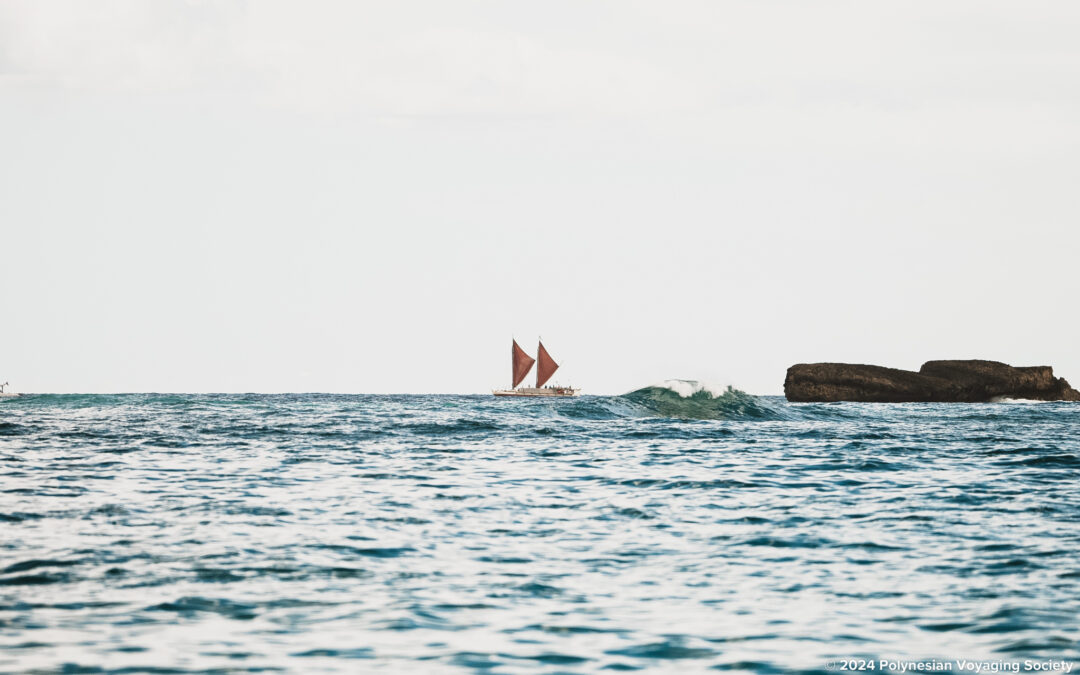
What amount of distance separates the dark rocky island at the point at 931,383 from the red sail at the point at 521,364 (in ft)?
121

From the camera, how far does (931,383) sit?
14725 centimetres

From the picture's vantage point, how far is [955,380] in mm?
146375

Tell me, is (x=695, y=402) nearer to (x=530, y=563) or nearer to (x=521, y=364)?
(x=530, y=563)

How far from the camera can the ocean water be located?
29.6 ft

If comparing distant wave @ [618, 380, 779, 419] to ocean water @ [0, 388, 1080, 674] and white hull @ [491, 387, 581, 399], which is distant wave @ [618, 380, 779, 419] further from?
white hull @ [491, 387, 581, 399]

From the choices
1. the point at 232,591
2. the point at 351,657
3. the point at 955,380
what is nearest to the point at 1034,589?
the point at 351,657

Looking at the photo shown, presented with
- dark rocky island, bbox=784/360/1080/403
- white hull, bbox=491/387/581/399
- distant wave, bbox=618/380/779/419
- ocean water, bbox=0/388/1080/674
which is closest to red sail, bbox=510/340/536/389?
white hull, bbox=491/387/581/399

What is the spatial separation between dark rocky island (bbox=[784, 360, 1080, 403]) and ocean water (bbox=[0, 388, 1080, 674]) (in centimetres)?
12443

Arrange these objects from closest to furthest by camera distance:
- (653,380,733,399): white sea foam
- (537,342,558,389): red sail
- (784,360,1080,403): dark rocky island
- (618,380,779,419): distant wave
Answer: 1. (618,380,779,419): distant wave
2. (653,380,733,399): white sea foam
3. (784,360,1080,403): dark rocky island
4. (537,342,558,389): red sail

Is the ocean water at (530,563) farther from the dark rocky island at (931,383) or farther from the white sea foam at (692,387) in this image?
the dark rocky island at (931,383)

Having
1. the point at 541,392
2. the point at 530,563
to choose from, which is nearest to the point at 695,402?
the point at 530,563

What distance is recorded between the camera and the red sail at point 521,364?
514ft

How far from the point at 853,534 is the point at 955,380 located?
460 ft

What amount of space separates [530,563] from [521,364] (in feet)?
472
